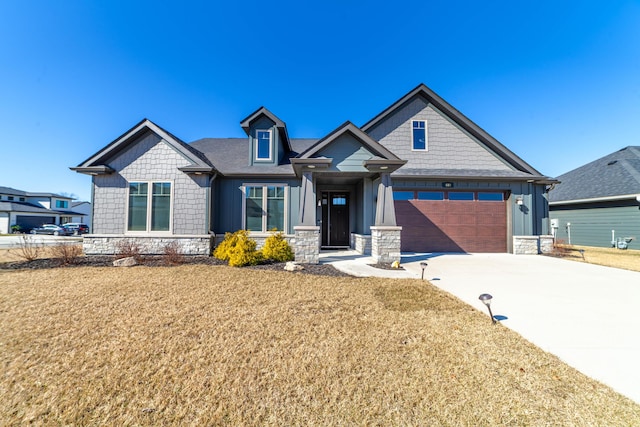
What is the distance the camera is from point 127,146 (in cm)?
977

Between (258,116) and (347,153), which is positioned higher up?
(258,116)

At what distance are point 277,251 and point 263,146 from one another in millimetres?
5273

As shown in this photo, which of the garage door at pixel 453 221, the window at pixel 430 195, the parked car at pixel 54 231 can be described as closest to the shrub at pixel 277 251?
the garage door at pixel 453 221

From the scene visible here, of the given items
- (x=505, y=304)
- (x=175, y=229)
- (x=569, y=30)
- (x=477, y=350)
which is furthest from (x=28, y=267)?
(x=569, y=30)

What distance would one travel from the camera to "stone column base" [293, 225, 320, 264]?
322 inches

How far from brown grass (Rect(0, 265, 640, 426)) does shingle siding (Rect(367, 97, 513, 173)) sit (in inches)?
338

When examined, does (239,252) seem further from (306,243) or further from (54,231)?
(54,231)

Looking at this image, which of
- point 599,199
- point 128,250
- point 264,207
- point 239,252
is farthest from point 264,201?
point 599,199

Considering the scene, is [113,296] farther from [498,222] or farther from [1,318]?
[498,222]

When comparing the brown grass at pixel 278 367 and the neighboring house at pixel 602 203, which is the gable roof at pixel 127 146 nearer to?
the brown grass at pixel 278 367

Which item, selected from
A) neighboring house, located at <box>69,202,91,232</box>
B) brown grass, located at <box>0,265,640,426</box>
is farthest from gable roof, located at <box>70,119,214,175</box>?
neighboring house, located at <box>69,202,91,232</box>

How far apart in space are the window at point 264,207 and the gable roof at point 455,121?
17.1ft

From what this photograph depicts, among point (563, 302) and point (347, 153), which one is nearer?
point (563, 302)

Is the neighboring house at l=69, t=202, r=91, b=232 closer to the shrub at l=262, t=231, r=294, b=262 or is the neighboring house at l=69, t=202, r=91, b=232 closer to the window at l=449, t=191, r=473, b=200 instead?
the shrub at l=262, t=231, r=294, b=262
